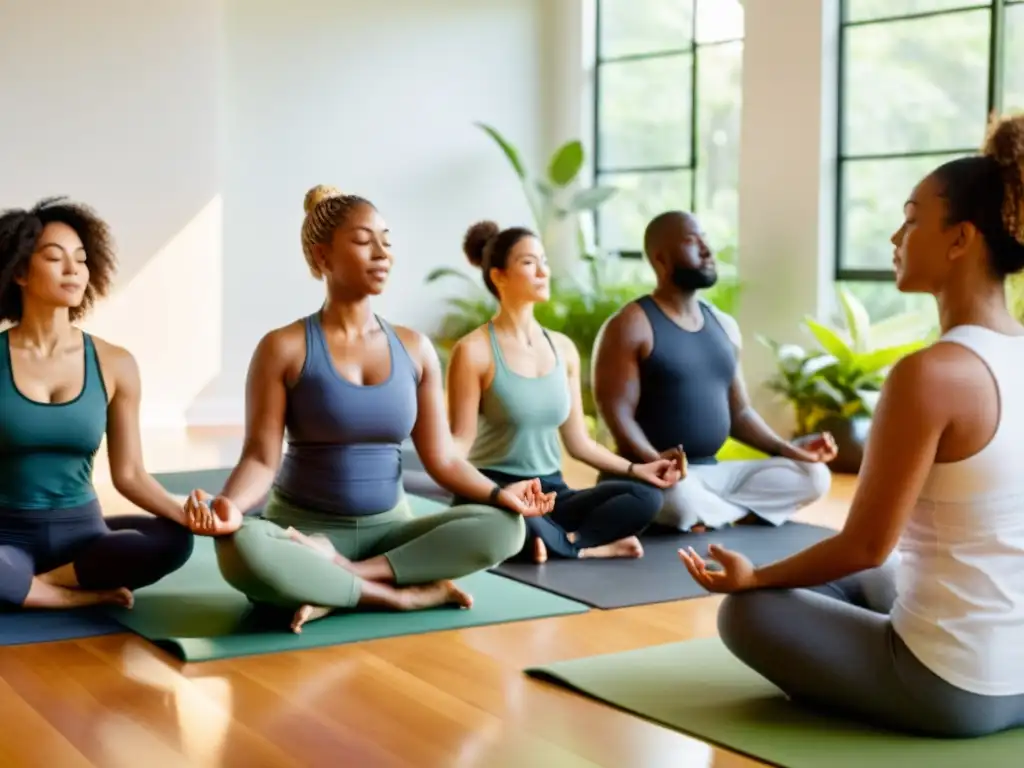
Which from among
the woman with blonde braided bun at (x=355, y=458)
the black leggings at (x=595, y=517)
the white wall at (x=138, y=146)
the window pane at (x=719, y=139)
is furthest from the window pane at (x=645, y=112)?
the woman with blonde braided bun at (x=355, y=458)

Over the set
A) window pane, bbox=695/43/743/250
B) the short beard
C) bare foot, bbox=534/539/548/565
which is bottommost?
bare foot, bbox=534/539/548/565

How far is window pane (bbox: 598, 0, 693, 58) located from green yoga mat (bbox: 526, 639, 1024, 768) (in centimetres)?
620

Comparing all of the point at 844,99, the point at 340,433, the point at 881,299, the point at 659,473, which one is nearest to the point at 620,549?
the point at 659,473

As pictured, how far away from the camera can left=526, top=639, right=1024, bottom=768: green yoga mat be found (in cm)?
241

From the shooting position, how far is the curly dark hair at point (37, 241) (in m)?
3.35

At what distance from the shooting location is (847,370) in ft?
22.2

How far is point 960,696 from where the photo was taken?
244cm

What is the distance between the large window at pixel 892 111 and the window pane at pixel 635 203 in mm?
1465

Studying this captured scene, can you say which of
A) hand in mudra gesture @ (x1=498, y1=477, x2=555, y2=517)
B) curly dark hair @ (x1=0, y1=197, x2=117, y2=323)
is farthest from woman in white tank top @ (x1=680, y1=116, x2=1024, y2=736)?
curly dark hair @ (x1=0, y1=197, x2=117, y2=323)

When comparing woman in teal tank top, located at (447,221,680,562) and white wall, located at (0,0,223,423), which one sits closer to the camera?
woman in teal tank top, located at (447,221,680,562)

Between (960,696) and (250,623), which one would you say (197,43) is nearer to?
(250,623)

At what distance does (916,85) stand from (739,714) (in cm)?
542

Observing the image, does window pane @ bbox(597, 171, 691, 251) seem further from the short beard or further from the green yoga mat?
the green yoga mat

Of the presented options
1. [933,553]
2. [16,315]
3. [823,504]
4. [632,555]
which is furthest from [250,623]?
[823,504]
